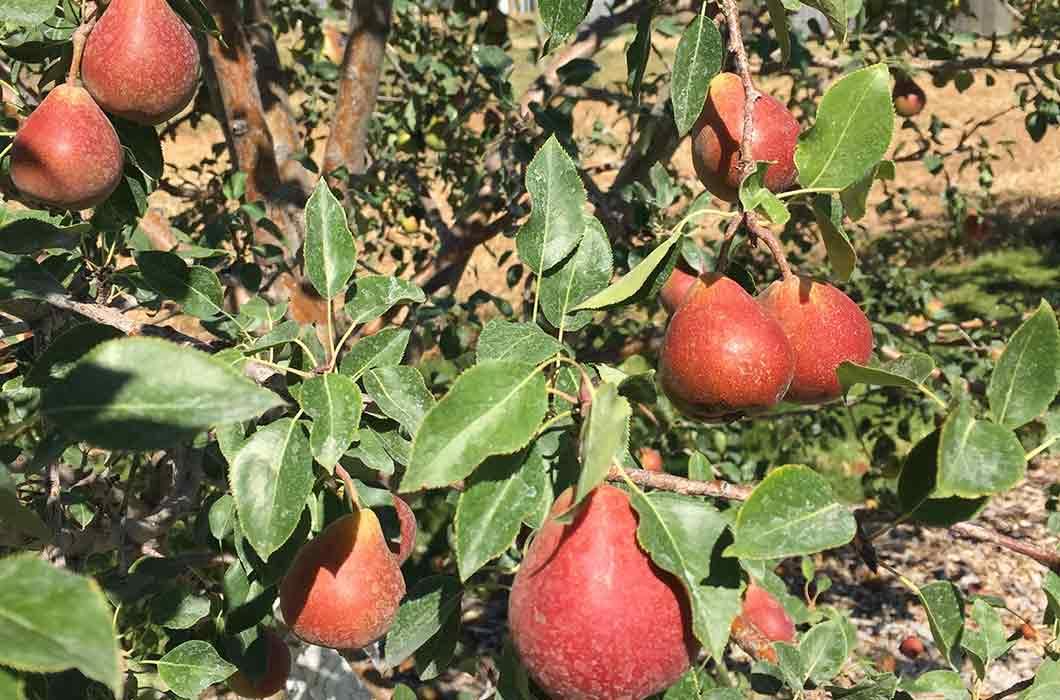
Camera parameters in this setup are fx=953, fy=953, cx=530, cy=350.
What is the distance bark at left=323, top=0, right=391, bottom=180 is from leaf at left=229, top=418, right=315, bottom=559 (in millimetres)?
1182

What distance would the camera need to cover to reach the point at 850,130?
75cm

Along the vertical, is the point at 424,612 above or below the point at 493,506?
below

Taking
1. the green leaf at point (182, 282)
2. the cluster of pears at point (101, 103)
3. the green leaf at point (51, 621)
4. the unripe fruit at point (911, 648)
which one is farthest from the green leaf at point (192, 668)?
the unripe fruit at point (911, 648)

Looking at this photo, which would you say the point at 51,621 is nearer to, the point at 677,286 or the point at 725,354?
the point at 725,354

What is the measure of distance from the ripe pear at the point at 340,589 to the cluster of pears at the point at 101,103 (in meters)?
0.42

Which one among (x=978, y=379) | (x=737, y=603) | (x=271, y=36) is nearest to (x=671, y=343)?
(x=737, y=603)

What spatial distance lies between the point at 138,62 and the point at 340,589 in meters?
0.52

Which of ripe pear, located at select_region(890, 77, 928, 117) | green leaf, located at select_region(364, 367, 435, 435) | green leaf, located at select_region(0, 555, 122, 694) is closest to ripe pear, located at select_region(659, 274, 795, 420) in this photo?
green leaf, located at select_region(364, 367, 435, 435)

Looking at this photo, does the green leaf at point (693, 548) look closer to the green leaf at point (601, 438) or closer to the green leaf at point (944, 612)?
the green leaf at point (601, 438)

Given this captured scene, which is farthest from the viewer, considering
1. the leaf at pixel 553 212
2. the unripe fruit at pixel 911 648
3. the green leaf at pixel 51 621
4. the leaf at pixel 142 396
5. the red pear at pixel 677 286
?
the unripe fruit at pixel 911 648

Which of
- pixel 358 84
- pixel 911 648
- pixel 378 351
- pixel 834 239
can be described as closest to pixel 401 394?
pixel 378 351

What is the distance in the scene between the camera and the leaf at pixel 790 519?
0.57 metres

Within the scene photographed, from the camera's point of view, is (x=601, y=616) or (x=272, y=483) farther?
(x=272, y=483)

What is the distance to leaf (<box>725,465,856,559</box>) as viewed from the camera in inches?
22.5
